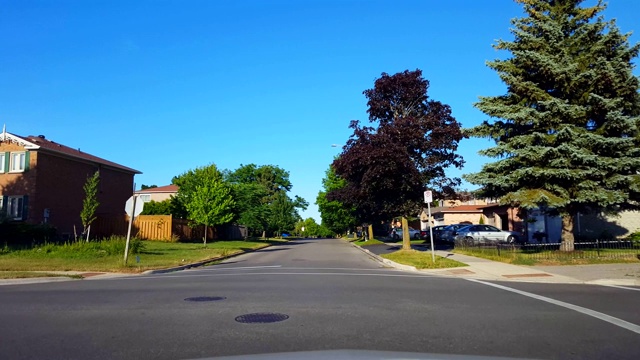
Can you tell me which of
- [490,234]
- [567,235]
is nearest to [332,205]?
[490,234]

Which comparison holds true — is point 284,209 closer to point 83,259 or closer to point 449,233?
point 449,233

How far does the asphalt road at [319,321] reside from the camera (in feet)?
20.9

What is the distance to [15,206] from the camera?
3353cm

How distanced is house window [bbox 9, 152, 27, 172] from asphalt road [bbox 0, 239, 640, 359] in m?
24.3

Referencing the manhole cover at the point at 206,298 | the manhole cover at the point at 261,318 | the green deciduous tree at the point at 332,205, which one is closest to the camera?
the manhole cover at the point at 261,318

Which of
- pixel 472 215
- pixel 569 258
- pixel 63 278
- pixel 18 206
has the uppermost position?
pixel 472 215

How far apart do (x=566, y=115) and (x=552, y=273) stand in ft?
22.6

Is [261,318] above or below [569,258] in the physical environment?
below

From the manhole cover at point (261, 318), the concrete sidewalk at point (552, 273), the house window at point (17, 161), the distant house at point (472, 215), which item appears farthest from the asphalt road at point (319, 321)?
the distant house at point (472, 215)

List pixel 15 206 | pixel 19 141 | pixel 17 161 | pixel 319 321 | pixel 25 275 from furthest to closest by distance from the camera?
pixel 17 161, pixel 15 206, pixel 19 141, pixel 25 275, pixel 319 321

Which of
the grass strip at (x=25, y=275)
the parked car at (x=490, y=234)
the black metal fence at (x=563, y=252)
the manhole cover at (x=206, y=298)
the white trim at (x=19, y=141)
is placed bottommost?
the grass strip at (x=25, y=275)

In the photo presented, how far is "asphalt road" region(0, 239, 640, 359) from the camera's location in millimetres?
6371

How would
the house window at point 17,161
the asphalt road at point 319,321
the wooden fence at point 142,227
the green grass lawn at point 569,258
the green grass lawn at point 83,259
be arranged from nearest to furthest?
the asphalt road at point 319,321 < the green grass lawn at point 83,259 < the green grass lawn at point 569,258 < the house window at point 17,161 < the wooden fence at point 142,227

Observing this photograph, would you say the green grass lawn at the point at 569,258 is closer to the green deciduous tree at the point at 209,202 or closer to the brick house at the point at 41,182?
the green deciduous tree at the point at 209,202
